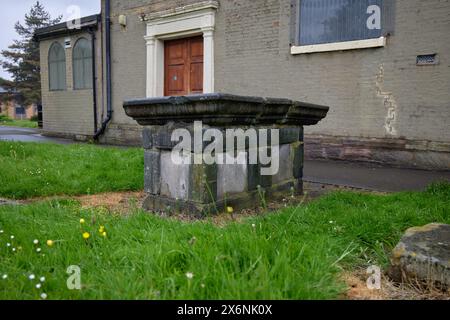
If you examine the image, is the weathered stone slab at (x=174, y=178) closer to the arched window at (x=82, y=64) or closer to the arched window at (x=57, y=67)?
the arched window at (x=82, y=64)

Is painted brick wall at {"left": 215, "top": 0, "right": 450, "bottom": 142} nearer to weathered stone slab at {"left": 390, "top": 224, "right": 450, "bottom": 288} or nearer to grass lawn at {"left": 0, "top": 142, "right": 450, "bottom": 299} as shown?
grass lawn at {"left": 0, "top": 142, "right": 450, "bottom": 299}

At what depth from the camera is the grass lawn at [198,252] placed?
1.74 meters

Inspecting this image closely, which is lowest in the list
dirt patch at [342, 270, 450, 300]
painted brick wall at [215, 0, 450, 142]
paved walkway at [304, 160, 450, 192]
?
dirt patch at [342, 270, 450, 300]

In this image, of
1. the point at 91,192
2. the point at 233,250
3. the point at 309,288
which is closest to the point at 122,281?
the point at 233,250

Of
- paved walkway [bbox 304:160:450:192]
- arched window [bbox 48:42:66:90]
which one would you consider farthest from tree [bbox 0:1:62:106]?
paved walkway [bbox 304:160:450:192]

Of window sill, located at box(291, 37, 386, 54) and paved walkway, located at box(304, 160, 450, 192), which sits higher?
window sill, located at box(291, 37, 386, 54)

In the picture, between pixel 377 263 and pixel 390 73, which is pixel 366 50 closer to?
pixel 390 73

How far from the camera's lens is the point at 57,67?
13000 mm

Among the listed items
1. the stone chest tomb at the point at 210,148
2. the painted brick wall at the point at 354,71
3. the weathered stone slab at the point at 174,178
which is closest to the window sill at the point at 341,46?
the painted brick wall at the point at 354,71

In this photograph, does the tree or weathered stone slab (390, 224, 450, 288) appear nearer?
weathered stone slab (390, 224, 450, 288)

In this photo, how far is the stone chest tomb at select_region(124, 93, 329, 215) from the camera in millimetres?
2939

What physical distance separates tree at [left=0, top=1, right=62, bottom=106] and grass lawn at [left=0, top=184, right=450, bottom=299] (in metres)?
35.6
